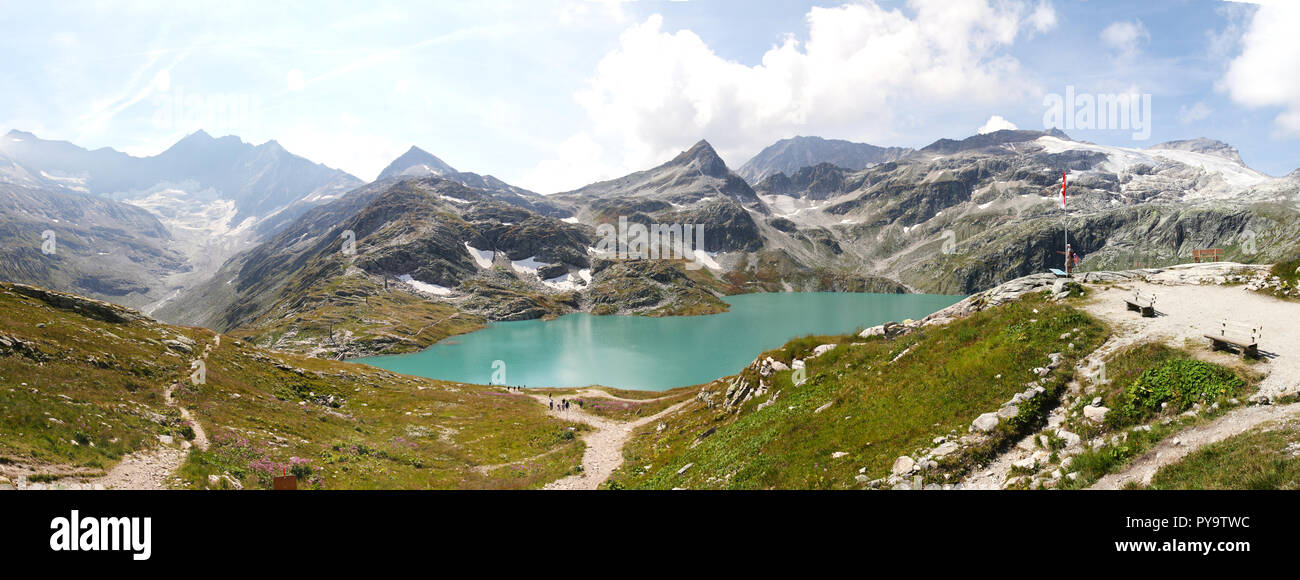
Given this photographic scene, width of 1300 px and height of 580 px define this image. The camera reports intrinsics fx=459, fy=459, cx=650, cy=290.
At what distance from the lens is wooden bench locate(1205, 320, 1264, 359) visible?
1131cm

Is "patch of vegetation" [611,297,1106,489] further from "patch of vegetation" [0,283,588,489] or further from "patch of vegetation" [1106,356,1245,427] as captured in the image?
"patch of vegetation" [0,283,588,489]

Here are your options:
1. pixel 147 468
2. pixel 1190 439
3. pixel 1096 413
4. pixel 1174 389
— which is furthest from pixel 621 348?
pixel 1190 439

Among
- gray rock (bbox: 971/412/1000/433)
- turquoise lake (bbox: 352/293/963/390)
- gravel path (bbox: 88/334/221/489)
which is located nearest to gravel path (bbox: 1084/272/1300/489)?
gray rock (bbox: 971/412/1000/433)

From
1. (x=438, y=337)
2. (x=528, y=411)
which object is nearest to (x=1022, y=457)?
(x=528, y=411)

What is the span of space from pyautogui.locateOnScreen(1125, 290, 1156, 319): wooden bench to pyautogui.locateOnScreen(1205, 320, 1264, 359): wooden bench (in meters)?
1.81

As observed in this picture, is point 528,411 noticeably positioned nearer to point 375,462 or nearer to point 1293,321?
point 375,462

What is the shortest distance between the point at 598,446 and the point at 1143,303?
1176 inches

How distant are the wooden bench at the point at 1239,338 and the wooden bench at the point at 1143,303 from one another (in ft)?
5.93

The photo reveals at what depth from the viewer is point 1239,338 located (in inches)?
465

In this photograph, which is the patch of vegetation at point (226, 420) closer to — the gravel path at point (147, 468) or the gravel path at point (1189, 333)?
the gravel path at point (147, 468)

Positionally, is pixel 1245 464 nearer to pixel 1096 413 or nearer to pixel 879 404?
pixel 1096 413
